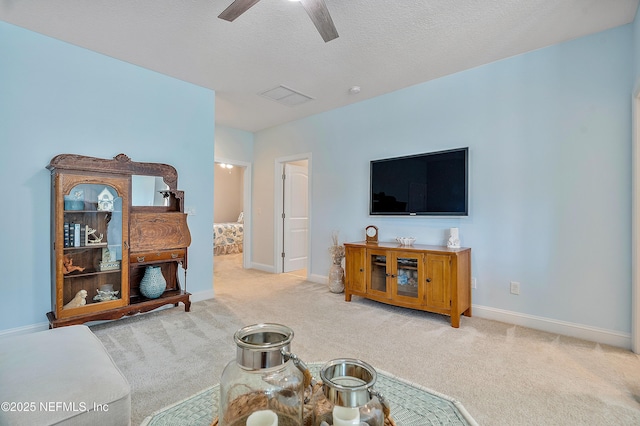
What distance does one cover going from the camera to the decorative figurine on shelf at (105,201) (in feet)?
9.43

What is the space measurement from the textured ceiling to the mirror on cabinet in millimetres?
1212

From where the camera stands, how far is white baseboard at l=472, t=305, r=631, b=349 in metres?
2.47

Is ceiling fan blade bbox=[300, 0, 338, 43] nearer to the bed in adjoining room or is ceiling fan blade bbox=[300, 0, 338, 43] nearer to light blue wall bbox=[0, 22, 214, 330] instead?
light blue wall bbox=[0, 22, 214, 330]

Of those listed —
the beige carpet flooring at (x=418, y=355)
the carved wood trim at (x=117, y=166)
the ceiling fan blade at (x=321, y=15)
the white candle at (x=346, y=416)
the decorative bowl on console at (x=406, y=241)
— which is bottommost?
the beige carpet flooring at (x=418, y=355)

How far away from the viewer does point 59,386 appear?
1042 mm

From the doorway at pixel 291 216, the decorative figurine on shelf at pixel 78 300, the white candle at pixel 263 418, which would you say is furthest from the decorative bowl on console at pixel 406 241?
the decorative figurine on shelf at pixel 78 300

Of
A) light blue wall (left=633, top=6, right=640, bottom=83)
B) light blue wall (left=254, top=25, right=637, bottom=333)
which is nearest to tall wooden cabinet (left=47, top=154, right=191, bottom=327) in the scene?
light blue wall (left=254, top=25, right=637, bottom=333)

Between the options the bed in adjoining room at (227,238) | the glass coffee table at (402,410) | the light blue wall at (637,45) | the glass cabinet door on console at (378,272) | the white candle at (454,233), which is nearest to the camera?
the glass coffee table at (402,410)

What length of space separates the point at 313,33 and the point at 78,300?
3.14 meters

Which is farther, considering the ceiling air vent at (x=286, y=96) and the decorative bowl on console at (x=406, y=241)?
the ceiling air vent at (x=286, y=96)

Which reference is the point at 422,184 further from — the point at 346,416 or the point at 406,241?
the point at 346,416

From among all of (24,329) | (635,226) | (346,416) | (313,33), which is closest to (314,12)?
(313,33)

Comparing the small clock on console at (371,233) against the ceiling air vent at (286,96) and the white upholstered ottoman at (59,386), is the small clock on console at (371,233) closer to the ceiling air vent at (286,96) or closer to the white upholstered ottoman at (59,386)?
the ceiling air vent at (286,96)

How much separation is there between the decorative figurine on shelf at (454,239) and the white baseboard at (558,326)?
68 cm
